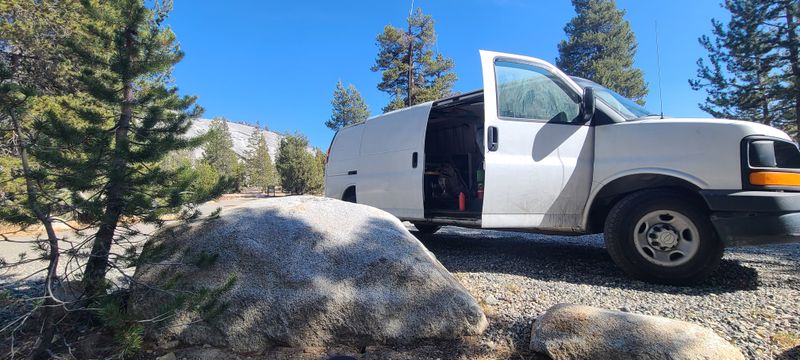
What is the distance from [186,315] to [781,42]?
2398cm

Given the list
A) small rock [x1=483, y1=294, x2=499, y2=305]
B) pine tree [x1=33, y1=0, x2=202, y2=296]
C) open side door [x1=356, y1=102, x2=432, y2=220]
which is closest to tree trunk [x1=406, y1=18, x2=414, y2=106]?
open side door [x1=356, y1=102, x2=432, y2=220]

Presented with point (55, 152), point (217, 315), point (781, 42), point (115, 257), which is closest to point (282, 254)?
point (217, 315)

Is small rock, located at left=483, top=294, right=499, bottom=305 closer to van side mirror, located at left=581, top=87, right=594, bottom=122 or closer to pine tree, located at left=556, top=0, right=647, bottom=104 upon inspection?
van side mirror, located at left=581, top=87, right=594, bottom=122

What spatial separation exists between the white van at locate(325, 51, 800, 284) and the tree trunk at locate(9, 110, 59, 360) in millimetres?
3456

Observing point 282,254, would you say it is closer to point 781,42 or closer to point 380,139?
point 380,139

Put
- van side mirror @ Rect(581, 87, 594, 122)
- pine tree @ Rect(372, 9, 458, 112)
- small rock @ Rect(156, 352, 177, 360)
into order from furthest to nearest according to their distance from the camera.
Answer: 1. pine tree @ Rect(372, 9, 458, 112)
2. van side mirror @ Rect(581, 87, 594, 122)
3. small rock @ Rect(156, 352, 177, 360)

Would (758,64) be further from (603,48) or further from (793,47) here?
(603,48)

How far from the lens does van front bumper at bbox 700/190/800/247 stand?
295 cm

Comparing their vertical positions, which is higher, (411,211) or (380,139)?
(380,139)

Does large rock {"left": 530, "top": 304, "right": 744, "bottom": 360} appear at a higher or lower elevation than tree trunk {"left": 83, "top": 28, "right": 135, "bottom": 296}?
lower

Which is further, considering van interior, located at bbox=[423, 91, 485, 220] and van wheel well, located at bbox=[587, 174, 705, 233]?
van interior, located at bbox=[423, 91, 485, 220]

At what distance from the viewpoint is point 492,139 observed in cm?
404

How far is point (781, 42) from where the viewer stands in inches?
653

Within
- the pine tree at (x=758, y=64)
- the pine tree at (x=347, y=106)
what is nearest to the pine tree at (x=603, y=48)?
the pine tree at (x=758, y=64)
